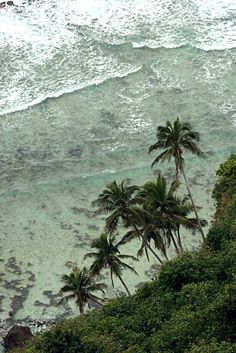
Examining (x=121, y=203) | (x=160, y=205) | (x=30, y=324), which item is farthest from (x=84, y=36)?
(x=121, y=203)

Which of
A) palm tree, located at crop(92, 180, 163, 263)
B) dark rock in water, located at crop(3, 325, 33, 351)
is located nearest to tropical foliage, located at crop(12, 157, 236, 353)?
palm tree, located at crop(92, 180, 163, 263)

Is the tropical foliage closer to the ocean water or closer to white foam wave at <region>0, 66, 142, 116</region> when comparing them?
the ocean water

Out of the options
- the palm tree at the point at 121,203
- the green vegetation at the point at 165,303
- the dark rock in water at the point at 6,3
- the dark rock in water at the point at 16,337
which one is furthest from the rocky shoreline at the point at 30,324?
the dark rock in water at the point at 6,3

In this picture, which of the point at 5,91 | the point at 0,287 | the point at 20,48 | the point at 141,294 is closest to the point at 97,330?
the point at 141,294

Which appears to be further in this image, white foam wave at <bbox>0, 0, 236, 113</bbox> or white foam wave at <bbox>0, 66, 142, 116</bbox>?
white foam wave at <bbox>0, 0, 236, 113</bbox>

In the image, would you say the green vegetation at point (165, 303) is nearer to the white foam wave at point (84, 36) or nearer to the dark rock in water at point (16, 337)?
the dark rock in water at point (16, 337)

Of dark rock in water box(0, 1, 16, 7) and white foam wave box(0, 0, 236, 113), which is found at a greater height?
dark rock in water box(0, 1, 16, 7)
